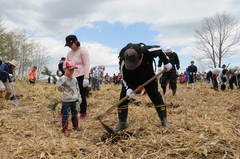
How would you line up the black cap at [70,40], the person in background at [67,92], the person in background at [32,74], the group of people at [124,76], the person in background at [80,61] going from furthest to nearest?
the person in background at [32,74] → the person in background at [80,61] → the black cap at [70,40] → the person in background at [67,92] → the group of people at [124,76]

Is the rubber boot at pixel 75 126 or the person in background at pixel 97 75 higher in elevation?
the person in background at pixel 97 75

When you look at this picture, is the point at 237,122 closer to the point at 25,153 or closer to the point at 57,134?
the point at 57,134

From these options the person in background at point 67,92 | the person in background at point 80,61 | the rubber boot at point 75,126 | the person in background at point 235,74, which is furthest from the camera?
the person in background at point 235,74

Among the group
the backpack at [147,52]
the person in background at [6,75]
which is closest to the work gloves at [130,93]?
the backpack at [147,52]

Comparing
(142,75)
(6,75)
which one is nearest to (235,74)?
(142,75)

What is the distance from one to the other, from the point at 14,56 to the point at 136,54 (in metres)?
25.8

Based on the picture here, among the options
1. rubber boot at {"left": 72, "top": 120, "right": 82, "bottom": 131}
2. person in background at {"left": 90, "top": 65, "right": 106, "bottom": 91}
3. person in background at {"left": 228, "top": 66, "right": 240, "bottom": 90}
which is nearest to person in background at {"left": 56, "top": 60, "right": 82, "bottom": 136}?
rubber boot at {"left": 72, "top": 120, "right": 82, "bottom": 131}

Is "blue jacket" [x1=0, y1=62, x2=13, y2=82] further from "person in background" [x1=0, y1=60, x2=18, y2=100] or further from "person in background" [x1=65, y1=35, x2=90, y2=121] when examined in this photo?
"person in background" [x1=65, y1=35, x2=90, y2=121]

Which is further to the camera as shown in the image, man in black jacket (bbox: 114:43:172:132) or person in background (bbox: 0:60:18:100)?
person in background (bbox: 0:60:18:100)

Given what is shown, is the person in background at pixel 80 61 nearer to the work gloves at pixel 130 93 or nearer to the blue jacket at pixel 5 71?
the work gloves at pixel 130 93

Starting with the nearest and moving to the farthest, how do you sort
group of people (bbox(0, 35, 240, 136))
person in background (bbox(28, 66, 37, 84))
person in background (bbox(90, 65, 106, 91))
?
group of people (bbox(0, 35, 240, 136))
person in background (bbox(90, 65, 106, 91))
person in background (bbox(28, 66, 37, 84))

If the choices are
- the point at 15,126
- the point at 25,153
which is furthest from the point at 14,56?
the point at 25,153

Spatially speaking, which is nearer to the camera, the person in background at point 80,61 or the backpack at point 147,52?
the backpack at point 147,52

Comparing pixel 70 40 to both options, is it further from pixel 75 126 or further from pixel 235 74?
pixel 235 74
